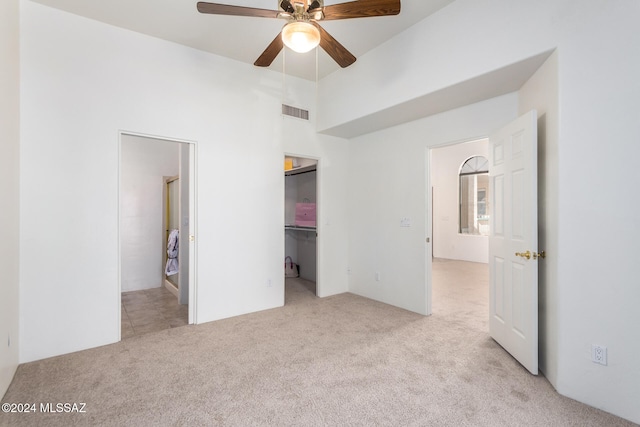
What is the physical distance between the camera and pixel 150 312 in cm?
395

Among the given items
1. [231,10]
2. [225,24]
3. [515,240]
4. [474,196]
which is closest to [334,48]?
[231,10]

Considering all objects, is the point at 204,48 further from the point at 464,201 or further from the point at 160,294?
the point at 464,201

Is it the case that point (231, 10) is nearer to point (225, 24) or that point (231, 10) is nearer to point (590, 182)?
point (225, 24)

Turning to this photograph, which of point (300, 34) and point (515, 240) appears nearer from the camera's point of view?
point (300, 34)

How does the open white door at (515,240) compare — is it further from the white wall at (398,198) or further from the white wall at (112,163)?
the white wall at (112,163)

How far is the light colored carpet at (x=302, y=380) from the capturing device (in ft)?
6.25

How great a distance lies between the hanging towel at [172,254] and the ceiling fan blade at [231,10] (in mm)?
3508

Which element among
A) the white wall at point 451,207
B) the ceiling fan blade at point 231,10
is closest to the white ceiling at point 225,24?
the ceiling fan blade at point 231,10

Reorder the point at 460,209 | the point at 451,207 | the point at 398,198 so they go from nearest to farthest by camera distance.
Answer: the point at 398,198 < the point at 460,209 < the point at 451,207

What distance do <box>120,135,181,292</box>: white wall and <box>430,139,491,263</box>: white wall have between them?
6628 mm

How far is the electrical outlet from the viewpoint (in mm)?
2004

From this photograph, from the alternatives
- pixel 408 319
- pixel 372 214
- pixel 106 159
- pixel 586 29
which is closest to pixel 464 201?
pixel 372 214

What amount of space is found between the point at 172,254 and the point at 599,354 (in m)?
4.98

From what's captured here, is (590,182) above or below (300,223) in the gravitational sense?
above
